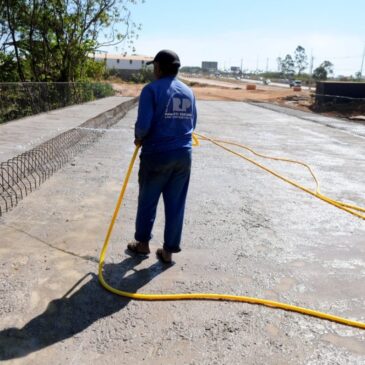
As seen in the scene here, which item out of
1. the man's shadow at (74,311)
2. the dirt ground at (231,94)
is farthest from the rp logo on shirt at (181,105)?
the dirt ground at (231,94)

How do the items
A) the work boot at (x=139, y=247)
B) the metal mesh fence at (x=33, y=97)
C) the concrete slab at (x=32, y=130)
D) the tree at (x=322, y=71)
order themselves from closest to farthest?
the work boot at (x=139, y=247) < the concrete slab at (x=32, y=130) < the metal mesh fence at (x=33, y=97) < the tree at (x=322, y=71)

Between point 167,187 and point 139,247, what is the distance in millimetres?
800

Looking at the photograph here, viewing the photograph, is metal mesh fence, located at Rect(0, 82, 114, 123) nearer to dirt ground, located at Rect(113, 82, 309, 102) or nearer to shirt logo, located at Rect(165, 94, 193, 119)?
shirt logo, located at Rect(165, 94, 193, 119)

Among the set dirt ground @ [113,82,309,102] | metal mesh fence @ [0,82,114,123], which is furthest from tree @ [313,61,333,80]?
metal mesh fence @ [0,82,114,123]

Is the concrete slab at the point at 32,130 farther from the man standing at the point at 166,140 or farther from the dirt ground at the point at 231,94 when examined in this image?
the dirt ground at the point at 231,94

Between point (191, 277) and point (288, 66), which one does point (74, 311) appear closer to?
point (191, 277)

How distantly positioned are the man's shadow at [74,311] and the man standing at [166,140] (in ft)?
1.77

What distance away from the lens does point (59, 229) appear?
497 cm

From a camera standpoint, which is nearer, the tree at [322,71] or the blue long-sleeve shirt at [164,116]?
the blue long-sleeve shirt at [164,116]

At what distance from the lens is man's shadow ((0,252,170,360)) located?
287 cm

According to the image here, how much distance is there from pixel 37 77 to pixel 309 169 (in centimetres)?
2187

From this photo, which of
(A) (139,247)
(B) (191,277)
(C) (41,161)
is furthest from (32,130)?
(B) (191,277)

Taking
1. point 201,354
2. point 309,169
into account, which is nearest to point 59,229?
point 201,354

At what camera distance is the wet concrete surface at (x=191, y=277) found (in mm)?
2932
